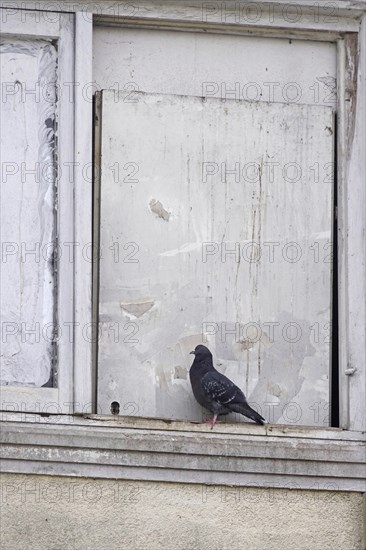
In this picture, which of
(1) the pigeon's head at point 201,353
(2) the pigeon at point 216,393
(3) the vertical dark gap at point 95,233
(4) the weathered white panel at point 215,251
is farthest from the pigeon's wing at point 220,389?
(3) the vertical dark gap at point 95,233

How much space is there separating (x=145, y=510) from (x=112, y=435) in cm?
45

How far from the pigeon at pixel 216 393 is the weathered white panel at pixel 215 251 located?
21cm

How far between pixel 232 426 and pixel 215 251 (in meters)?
1.07

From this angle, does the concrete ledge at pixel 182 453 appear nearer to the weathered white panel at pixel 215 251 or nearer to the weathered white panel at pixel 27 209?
the weathered white panel at pixel 215 251

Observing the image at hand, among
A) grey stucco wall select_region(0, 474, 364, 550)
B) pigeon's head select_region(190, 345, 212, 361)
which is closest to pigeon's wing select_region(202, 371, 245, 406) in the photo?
pigeon's head select_region(190, 345, 212, 361)

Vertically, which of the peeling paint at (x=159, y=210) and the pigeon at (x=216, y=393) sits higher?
the peeling paint at (x=159, y=210)

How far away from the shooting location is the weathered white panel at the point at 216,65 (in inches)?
456

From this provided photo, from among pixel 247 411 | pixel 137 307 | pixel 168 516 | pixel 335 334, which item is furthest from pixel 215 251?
pixel 168 516

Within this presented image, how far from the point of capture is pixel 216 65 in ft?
38.3

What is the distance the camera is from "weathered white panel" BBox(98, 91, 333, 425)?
1130cm

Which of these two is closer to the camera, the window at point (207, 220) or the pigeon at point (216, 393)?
the pigeon at point (216, 393)

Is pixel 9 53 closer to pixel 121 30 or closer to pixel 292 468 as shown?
pixel 121 30

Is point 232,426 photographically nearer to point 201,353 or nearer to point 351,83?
point 201,353

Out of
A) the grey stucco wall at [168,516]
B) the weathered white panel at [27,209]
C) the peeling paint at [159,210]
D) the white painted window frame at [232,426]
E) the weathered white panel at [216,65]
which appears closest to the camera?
the grey stucco wall at [168,516]
